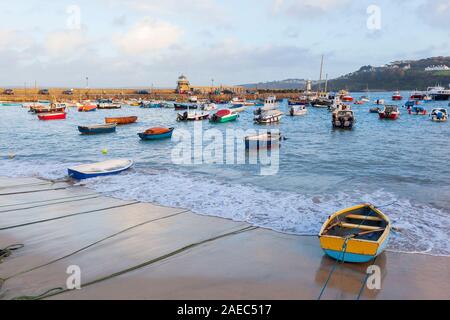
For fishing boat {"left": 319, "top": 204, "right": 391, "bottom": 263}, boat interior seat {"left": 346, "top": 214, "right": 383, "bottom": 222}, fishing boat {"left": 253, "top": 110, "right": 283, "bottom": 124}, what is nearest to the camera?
fishing boat {"left": 319, "top": 204, "right": 391, "bottom": 263}

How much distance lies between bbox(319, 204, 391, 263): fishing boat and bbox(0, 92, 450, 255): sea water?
994 millimetres

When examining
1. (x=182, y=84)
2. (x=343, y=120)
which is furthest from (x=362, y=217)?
(x=182, y=84)

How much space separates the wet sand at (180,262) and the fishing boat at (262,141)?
14.9 m

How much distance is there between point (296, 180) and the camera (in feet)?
61.1

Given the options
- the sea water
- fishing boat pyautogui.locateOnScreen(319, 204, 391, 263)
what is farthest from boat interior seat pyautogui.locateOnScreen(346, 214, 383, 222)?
the sea water

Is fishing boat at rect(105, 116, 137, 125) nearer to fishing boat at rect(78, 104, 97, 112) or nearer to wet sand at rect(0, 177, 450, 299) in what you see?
fishing boat at rect(78, 104, 97, 112)

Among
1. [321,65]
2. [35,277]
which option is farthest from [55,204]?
[321,65]

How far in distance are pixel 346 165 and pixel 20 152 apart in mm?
23489

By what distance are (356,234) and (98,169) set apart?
14166 mm

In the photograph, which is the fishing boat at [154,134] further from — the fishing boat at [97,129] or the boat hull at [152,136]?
the fishing boat at [97,129]

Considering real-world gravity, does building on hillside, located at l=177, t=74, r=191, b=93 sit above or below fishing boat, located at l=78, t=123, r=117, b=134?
above

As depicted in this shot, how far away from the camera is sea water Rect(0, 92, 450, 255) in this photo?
1271 cm

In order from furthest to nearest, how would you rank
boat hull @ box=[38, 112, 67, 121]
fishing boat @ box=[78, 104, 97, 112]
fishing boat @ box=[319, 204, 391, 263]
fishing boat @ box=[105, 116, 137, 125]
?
fishing boat @ box=[78, 104, 97, 112], boat hull @ box=[38, 112, 67, 121], fishing boat @ box=[105, 116, 137, 125], fishing boat @ box=[319, 204, 391, 263]
